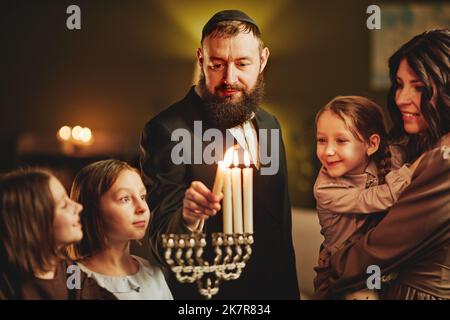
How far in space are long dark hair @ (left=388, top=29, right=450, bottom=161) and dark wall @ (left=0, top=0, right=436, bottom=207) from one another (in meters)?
0.10

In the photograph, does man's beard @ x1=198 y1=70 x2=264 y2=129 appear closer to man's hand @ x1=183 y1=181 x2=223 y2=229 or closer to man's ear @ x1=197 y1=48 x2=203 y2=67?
man's ear @ x1=197 y1=48 x2=203 y2=67

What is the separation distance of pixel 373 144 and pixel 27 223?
1050 mm

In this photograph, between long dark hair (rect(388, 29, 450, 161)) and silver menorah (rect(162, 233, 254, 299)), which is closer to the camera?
silver menorah (rect(162, 233, 254, 299))

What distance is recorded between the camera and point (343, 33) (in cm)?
209

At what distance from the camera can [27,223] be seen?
1.91m

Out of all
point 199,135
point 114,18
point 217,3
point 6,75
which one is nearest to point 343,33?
point 217,3

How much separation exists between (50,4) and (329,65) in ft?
2.83

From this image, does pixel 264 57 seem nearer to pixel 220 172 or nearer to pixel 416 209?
pixel 220 172

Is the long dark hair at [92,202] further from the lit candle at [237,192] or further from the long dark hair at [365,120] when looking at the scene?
the long dark hair at [365,120]

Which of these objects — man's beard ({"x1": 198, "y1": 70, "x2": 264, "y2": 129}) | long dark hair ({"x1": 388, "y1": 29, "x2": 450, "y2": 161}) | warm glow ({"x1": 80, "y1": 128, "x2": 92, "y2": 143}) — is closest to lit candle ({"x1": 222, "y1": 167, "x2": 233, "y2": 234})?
man's beard ({"x1": 198, "y1": 70, "x2": 264, "y2": 129})

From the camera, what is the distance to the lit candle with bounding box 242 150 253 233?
1.98m

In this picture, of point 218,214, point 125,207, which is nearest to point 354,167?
point 218,214

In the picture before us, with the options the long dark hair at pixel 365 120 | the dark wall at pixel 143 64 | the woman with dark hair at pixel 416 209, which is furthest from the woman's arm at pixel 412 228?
the dark wall at pixel 143 64

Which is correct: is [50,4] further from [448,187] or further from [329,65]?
[448,187]
